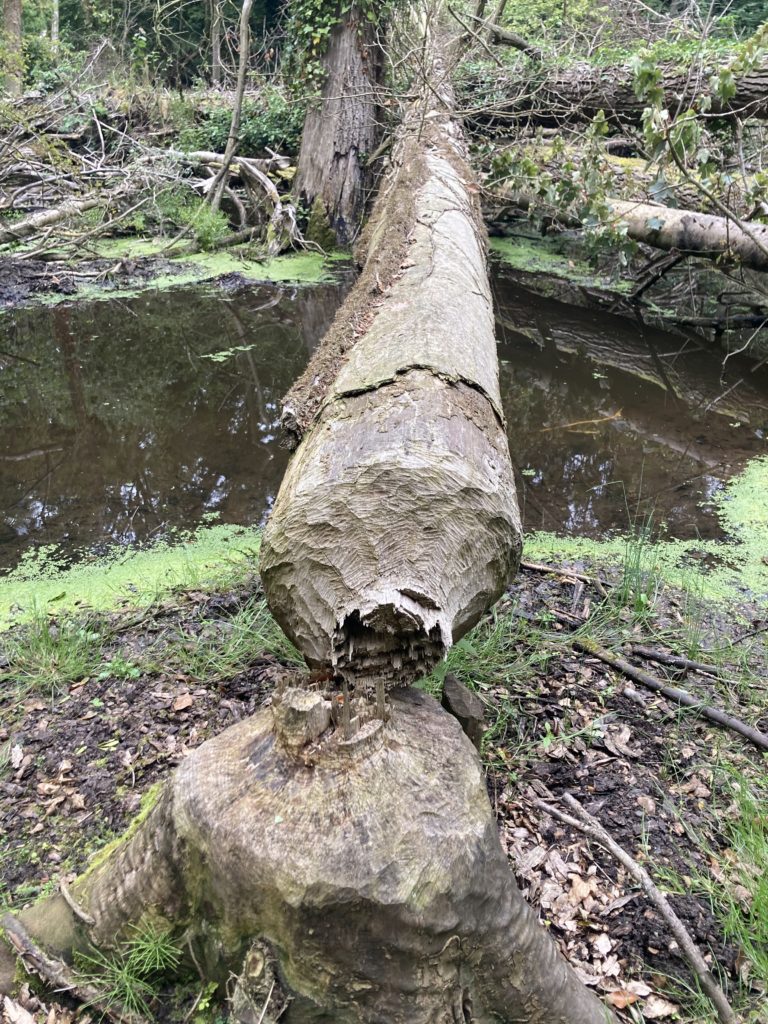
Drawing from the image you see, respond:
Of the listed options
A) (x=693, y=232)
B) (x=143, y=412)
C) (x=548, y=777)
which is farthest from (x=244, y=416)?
(x=693, y=232)

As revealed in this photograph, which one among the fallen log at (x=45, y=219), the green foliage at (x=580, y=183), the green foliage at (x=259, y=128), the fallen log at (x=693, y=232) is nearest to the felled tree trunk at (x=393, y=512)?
the green foliage at (x=580, y=183)

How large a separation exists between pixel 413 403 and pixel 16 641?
1.65m

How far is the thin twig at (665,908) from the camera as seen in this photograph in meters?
1.29

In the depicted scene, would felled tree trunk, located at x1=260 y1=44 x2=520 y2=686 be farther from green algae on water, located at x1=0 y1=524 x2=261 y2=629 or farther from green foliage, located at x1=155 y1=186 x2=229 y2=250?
green foliage, located at x1=155 y1=186 x2=229 y2=250

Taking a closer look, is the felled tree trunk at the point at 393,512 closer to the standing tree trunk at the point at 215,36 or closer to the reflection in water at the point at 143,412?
the reflection in water at the point at 143,412

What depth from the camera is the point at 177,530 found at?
315 cm

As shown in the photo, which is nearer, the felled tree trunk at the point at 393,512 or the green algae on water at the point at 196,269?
the felled tree trunk at the point at 393,512

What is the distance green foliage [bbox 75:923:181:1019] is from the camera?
1.24 metres

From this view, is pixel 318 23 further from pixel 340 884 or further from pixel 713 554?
pixel 340 884

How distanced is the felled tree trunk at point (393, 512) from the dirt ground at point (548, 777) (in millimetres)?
600

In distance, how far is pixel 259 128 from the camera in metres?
8.43

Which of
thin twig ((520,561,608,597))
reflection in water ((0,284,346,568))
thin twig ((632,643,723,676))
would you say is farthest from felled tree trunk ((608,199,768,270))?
thin twig ((632,643,723,676))

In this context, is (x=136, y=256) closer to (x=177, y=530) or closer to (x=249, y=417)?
(x=249, y=417)

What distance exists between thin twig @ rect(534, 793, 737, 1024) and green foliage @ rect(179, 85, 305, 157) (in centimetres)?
825
